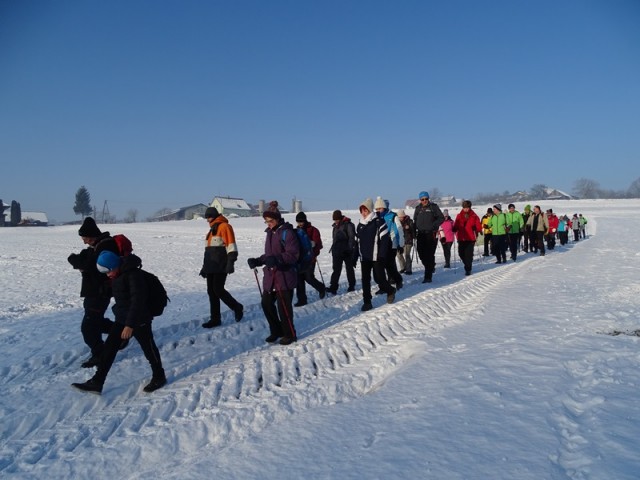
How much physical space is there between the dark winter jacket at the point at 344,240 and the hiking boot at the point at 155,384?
528cm

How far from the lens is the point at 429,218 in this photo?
34.3 ft

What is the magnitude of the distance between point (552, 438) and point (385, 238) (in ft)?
16.8

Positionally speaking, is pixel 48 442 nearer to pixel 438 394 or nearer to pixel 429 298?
pixel 438 394

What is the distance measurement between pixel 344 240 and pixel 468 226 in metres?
4.03

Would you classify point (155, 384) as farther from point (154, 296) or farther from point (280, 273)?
point (280, 273)

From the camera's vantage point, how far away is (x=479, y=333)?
5582 mm

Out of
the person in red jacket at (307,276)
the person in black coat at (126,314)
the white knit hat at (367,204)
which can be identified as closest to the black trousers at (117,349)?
the person in black coat at (126,314)

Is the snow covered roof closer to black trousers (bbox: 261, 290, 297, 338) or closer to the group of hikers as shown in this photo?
the group of hikers

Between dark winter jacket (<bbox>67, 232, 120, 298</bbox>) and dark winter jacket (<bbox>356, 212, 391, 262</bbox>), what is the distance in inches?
170

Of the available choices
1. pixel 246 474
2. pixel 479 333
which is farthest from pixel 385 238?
pixel 246 474

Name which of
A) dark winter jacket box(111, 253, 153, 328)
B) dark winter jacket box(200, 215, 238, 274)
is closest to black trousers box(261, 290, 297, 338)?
dark winter jacket box(200, 215, 238, 274)

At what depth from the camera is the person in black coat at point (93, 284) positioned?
5.01m

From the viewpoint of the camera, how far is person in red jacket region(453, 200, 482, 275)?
37.2 ft

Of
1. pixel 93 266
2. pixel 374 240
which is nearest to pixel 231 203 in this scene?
pixel 374 240
